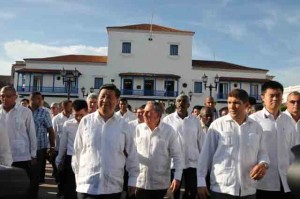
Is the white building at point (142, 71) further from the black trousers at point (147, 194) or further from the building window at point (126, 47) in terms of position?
the black trousers at point (147, 194)

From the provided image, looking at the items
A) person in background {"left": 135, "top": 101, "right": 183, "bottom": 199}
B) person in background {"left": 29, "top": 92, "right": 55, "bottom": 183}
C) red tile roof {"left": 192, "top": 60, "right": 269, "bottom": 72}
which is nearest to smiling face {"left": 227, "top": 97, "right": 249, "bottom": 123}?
person in background {"left": 135, "top": 101, "right": 183, "bottom": 199}

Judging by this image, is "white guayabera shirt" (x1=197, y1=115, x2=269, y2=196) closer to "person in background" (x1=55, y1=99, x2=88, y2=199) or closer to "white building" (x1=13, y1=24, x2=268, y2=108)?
"person in background" (x1=55, y1=99, x2=88, y2=199)

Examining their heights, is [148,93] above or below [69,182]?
above

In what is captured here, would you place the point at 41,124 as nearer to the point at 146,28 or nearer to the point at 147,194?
the point at 147,194

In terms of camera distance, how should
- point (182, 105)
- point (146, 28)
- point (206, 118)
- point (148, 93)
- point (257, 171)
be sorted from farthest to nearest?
point (146, 28) < point (148, 93) < point (206, 118) < point (182, 105) < point (257, 171)

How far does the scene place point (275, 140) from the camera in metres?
4.66

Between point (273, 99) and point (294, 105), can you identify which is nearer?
point (273, 99)

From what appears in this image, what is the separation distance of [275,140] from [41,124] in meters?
4.95

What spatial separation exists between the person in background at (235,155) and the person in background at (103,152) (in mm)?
827

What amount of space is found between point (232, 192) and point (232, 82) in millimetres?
48891

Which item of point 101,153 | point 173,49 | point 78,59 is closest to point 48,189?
point 101,153

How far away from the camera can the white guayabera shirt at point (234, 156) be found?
4.17 metres

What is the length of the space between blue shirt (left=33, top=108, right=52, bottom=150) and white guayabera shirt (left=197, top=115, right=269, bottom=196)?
4511 millimetres

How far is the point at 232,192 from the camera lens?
414 cm
